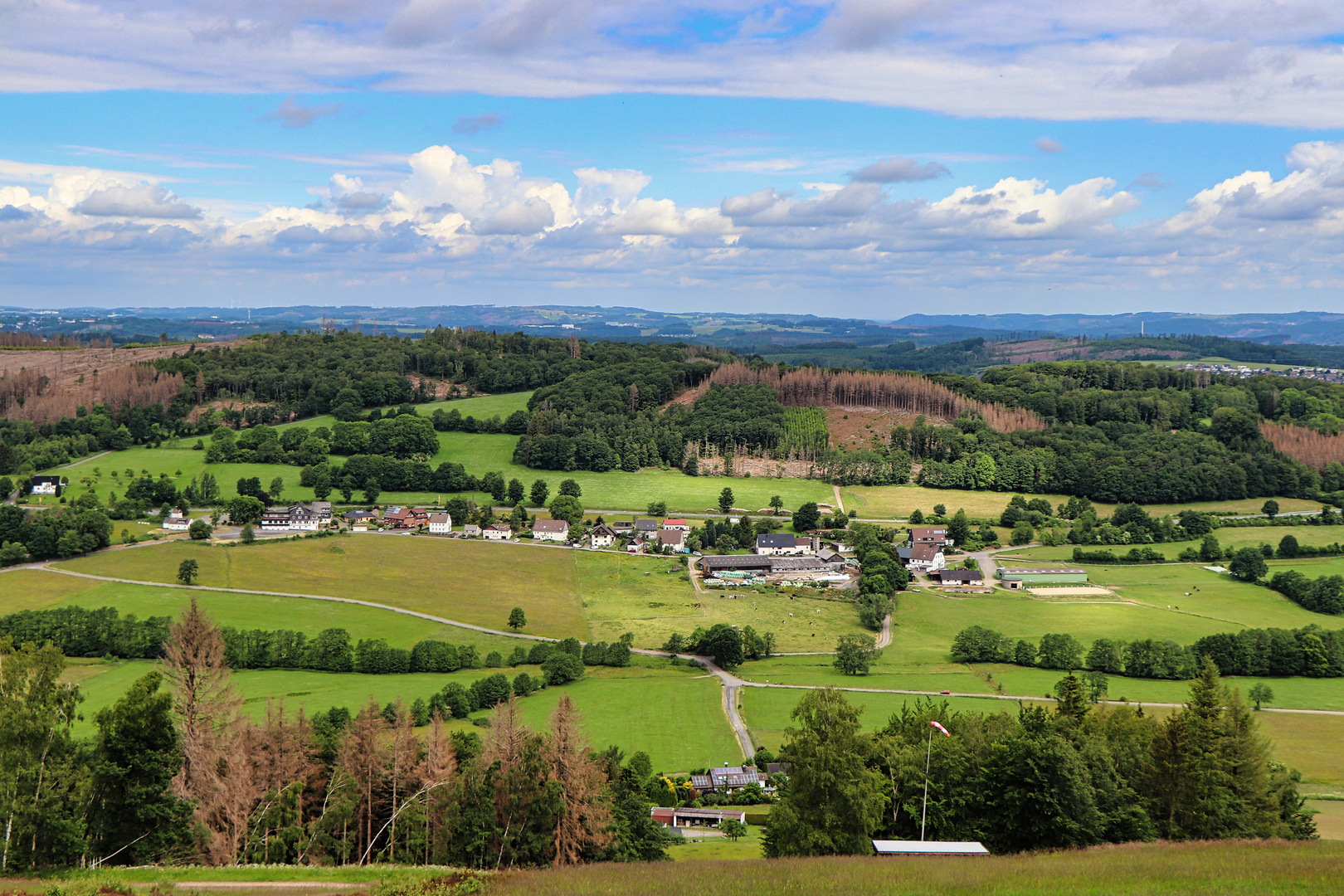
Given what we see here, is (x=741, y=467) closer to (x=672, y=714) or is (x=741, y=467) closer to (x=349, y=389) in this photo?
(x=349, y=389)

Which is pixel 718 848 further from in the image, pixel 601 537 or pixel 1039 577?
pixel 601 537

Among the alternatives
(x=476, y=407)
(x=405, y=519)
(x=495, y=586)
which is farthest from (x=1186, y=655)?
(x=476, y=407)

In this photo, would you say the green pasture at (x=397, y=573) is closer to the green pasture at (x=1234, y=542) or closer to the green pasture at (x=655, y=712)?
the green pasture at (x=655, y=712)

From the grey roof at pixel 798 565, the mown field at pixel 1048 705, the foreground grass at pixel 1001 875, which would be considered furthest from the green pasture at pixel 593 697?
the grey roof at pixel 798 565

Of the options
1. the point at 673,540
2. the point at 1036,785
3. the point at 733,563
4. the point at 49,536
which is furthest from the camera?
the point at 673,540

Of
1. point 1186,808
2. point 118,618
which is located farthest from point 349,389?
point 1186,808

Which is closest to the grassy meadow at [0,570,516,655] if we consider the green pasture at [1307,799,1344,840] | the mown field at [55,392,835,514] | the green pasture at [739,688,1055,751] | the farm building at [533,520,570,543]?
the green pasture at [739,688,1055,751]
